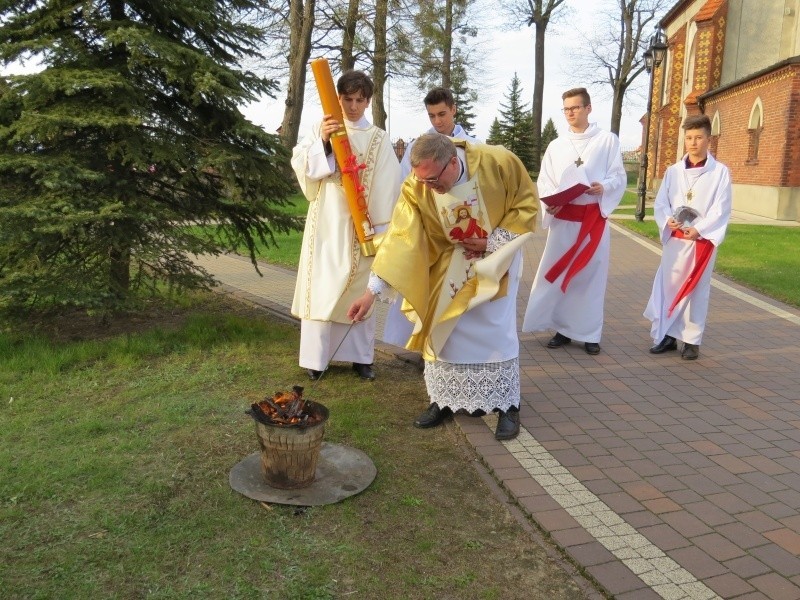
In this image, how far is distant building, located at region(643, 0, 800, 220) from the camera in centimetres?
2019

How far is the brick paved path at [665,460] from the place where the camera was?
10.7 feet

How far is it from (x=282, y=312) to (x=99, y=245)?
2391 millimetres

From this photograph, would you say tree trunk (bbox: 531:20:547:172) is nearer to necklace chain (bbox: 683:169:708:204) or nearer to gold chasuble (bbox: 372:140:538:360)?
necklace chain (bbox: 683:169:708:204)

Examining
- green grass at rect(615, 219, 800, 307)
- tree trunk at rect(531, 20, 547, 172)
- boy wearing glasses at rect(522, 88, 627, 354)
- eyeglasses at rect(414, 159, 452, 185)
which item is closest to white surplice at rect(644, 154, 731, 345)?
boy wearing glasses at rect(522, 88, 627, 354)

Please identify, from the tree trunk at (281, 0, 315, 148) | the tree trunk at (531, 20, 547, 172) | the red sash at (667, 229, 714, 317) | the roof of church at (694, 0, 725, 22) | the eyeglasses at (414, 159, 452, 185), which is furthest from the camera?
the tree trunk at (531, 20, 547, 172)

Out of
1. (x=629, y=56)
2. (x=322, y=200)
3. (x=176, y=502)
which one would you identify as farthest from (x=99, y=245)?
(x=629, y=56)

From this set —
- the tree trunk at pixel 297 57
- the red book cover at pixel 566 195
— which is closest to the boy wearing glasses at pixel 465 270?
the red book cover at pixel 566 195

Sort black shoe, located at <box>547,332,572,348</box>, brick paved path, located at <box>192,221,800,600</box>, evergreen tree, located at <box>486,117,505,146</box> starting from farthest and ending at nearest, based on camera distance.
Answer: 1. evergreen tree, located at <box>486,117,505,146</box>
2. black shoe, located at <box>547,332,572,348</box>
3. brick paved path, located at <box>192,221,800,600</box>

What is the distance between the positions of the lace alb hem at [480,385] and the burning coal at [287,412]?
1.14 metres

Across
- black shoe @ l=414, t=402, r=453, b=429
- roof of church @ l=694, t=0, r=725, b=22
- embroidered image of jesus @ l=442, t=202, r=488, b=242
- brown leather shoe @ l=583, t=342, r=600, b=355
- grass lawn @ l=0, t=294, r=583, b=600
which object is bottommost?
grass lawn @ l=0, t=294, r=583, b=600

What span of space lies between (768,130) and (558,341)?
17.9 metres

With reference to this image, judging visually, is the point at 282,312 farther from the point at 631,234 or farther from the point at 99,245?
the point at 631,234

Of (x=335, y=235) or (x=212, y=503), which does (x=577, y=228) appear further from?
(x=212, y=503)

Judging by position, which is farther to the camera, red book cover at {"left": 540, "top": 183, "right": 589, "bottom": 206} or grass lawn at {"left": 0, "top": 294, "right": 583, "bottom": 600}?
red book cover at {"left": 540, "top": 183, "right": 589, "bottom": 206}
